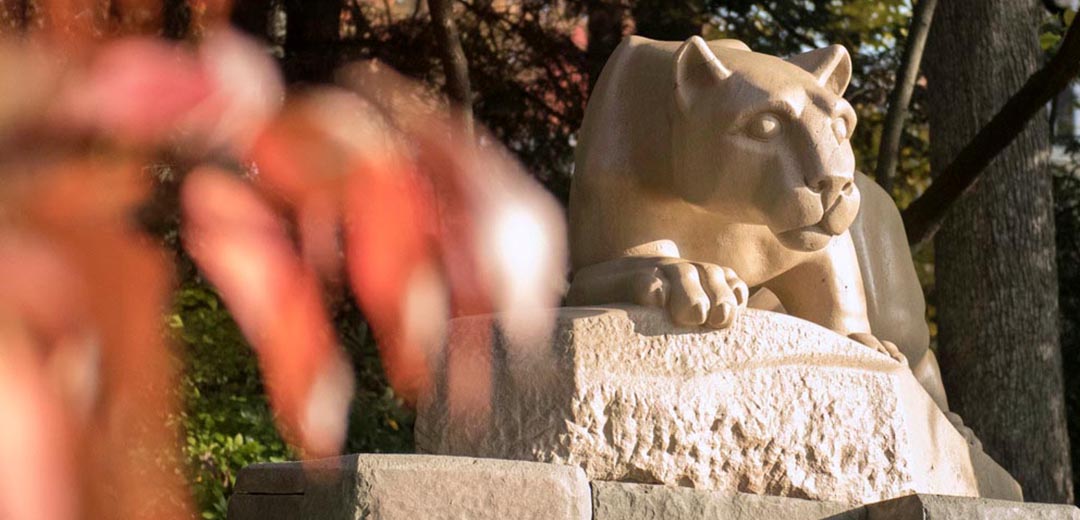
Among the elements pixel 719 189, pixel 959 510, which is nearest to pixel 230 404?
pixel 719 189

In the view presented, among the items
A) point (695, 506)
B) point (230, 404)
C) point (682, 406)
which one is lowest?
point (230, 404)

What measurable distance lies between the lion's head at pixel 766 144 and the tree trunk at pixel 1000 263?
3.29m

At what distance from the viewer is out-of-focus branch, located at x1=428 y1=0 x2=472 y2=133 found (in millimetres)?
5953

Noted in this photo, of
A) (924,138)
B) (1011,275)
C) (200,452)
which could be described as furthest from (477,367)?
(924,138)

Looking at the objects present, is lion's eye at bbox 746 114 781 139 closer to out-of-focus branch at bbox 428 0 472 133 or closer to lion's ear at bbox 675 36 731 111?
lion's ear at bbox 675 36 731 111

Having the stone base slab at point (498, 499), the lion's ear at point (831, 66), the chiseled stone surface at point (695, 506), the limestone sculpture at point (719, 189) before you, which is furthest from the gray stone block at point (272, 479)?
the lion's ear at point (831, 66)

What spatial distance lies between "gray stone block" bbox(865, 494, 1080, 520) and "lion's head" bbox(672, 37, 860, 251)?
0.64 meters

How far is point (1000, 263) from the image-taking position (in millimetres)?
6457

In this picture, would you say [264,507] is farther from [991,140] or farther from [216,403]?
[991,140]

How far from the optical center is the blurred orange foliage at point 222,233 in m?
5.15

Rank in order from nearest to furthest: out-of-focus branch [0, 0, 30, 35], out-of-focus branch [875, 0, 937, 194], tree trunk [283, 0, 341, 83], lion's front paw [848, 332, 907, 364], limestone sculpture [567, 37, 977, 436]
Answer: limestone sculpture [567, 37, 977, 436] → lion's front paw [848, 332, 907, 364] → out-of-focus branch [0, 0, 30, 35] → tree trunk [283, 0, 341, 83] → out-of-focus branch [875, 0, 937, 194]

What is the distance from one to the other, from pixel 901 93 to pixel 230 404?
3.40m

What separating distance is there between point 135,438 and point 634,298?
3202 mm

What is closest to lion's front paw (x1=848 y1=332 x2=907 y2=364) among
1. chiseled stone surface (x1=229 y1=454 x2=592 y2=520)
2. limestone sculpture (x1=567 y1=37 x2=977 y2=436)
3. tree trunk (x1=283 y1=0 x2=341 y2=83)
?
limestone sculpture (x1=567 y1=37 x2=977 y2=436)
